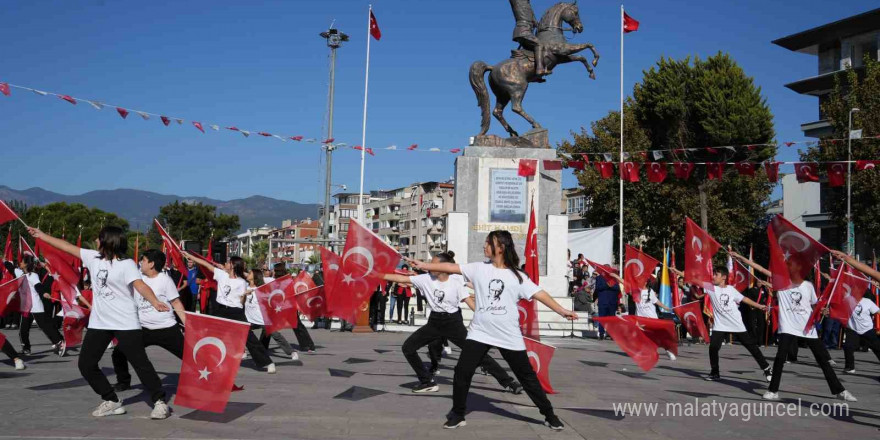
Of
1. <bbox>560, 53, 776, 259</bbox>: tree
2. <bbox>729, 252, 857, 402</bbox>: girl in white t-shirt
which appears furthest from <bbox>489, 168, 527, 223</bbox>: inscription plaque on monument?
<bbox>560, 53, 776, 259</bbox>: tree

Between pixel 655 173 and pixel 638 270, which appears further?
pixel 655 173

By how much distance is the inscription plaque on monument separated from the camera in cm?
2236

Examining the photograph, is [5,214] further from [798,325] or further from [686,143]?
[686,143]

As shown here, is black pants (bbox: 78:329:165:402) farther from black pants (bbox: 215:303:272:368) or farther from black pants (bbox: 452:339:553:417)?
black pants (bbox: 215:303:272:368)

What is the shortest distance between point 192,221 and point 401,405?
255 ft

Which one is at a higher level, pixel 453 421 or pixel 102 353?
pixel 102 353

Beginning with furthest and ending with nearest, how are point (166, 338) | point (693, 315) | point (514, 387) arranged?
1. point (693, 315)
2. point (514, 387)
3. point (166, 338)

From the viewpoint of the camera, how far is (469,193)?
2238 centimetres

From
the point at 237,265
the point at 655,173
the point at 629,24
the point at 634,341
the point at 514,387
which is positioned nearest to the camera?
the point at 514,387

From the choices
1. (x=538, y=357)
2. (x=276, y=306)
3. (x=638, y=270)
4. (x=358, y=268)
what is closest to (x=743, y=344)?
(x=638, y=270)

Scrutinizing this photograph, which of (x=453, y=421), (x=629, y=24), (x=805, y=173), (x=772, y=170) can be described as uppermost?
(x=629, y=24)

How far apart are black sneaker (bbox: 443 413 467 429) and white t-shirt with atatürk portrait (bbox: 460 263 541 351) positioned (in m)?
0.76

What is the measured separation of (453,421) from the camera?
765 cm

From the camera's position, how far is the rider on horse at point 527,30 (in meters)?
22.7
